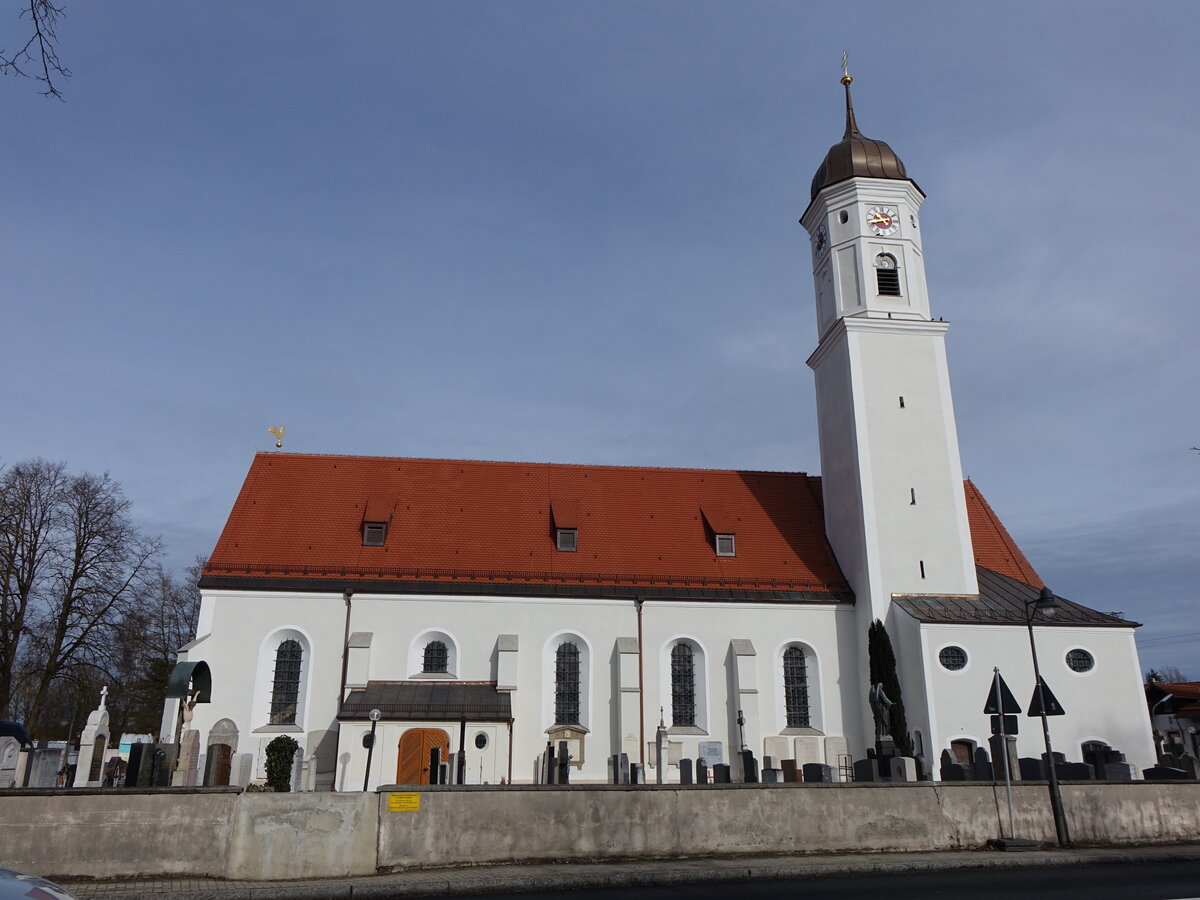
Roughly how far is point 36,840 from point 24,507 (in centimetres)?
2112

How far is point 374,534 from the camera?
26641 mm

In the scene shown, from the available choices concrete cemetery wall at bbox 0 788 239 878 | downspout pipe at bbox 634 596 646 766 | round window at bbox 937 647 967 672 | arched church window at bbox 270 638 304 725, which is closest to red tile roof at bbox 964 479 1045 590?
round window at bbox 937 647 967 672

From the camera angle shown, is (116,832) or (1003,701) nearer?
(116,832)

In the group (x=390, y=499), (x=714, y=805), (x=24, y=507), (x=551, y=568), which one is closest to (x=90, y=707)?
(x=24, y=507)

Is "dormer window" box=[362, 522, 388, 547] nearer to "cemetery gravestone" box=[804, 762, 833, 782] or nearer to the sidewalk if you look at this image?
"cemetery gravestone" box=[804, 762, 833, 782]

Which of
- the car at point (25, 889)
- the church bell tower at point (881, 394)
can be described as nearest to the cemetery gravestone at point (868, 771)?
the church bell tower at point (881, 394)

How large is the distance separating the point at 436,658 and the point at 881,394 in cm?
1531

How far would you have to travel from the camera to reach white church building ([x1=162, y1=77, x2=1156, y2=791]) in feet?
77.2

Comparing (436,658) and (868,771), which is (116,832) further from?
(436,658)

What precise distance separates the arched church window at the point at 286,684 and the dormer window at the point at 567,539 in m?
7.94

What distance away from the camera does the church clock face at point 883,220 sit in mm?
28875

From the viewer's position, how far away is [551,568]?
26578 mm

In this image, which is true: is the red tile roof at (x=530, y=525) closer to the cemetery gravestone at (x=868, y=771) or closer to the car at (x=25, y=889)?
the cemetery gravestone at (x=868, y=771)

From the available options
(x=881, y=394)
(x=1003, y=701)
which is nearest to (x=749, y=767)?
(x=1003, y=701)
